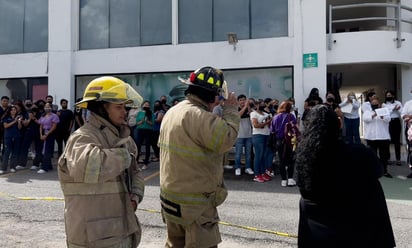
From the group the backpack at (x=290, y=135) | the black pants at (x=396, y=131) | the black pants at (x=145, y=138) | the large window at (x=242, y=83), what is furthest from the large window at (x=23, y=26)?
the black pants at (x=396, y=131)

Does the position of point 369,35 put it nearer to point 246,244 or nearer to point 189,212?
point 246,244

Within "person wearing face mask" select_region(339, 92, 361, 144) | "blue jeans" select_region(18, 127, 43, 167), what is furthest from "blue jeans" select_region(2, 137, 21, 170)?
"person wearing face mask" select_region(339, 92, 361, 144)

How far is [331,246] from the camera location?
7.23 ft

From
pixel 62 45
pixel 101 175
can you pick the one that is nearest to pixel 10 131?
pixel 62 45

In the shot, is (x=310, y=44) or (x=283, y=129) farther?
(x=310, y=44)

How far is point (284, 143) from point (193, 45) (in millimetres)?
6066

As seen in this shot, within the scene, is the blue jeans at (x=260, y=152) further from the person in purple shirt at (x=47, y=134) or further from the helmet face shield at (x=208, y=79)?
the helmet face shield at (x=208, y=79)

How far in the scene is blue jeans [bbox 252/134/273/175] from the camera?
793 centimetres

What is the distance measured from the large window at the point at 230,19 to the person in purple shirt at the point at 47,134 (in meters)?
5.12

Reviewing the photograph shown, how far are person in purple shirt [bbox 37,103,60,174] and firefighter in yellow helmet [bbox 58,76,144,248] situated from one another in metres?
7.73

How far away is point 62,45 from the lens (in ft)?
44.1

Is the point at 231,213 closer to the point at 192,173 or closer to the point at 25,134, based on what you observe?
the point at 192,173

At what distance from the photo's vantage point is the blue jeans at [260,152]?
793 cm

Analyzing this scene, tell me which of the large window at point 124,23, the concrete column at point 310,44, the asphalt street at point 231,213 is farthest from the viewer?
the large window at point 124,23
